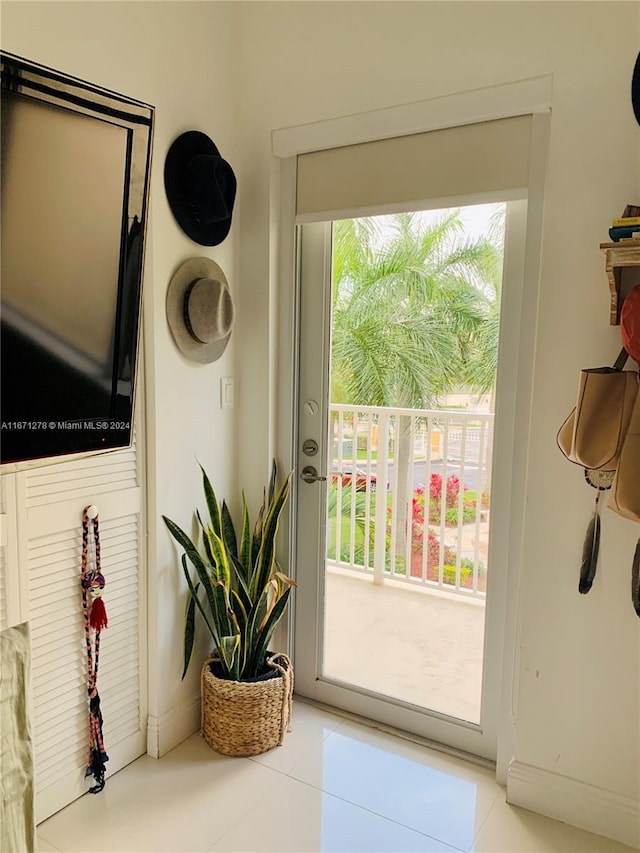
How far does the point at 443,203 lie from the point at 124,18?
3.38 ft

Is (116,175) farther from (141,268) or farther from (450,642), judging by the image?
(450,642)

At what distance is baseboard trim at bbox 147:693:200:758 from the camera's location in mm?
2033

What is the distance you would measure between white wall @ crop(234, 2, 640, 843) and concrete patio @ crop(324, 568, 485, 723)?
0.35 meters

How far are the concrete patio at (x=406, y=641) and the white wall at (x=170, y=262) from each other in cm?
58

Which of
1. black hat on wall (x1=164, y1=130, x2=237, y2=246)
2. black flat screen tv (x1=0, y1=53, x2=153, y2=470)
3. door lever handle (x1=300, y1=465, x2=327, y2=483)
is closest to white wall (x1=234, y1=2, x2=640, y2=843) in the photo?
black hat on wall (x1=164, y1=130, x2=237, y2=246)

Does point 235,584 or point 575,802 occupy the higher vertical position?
point 235,584

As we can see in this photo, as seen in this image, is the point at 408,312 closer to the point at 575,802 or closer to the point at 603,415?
the point at 603,415

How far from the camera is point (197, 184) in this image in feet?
6.20

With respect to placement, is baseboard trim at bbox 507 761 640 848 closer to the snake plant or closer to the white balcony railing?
the white balcony railing

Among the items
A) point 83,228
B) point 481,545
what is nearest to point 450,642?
point 481,545

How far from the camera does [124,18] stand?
66.8 inches

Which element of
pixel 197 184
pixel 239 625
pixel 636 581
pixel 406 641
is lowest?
pixel 406 641

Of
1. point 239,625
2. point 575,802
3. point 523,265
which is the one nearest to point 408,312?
point 523,265

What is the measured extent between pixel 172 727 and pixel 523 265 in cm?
187
